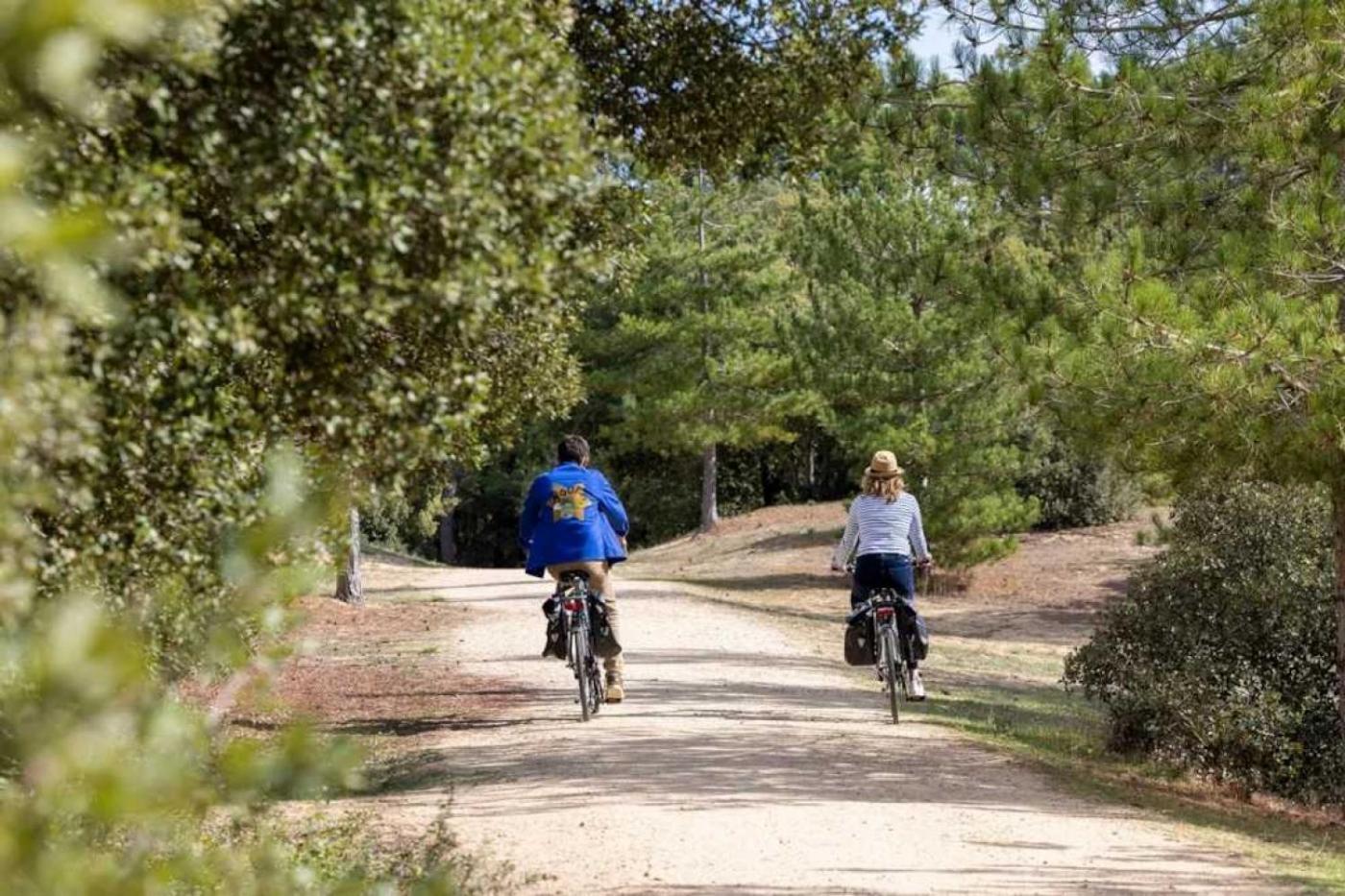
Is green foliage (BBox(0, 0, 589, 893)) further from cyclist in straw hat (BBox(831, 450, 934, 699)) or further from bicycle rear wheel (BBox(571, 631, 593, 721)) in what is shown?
cyclist in straw hat (BBox(831, 450, 934, 699))

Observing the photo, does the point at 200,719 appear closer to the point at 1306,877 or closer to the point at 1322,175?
the point at 1306,877

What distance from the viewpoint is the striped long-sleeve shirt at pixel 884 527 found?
1341 cm

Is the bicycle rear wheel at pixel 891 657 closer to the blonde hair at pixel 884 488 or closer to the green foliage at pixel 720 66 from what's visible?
the blonde hair at pixel 884 488

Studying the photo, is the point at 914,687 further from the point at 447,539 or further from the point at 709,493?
the point at 447,539

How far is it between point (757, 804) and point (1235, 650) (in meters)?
6.21

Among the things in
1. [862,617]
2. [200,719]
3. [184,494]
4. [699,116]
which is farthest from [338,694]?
[200,719]

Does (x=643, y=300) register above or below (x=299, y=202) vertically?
above

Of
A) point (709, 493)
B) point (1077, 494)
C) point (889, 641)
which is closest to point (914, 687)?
point (889, 641)

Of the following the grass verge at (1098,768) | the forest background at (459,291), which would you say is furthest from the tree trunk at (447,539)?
the forest background at (459,291)

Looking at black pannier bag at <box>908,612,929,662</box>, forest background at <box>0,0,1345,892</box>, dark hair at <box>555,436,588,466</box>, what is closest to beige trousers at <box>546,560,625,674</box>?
dark hair at <box>555,436,588,466</box>

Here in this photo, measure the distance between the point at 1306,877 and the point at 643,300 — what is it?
36.5 metres

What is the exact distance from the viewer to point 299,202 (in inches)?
212

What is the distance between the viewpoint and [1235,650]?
14781mm

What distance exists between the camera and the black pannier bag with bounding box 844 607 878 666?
44.6 feet
